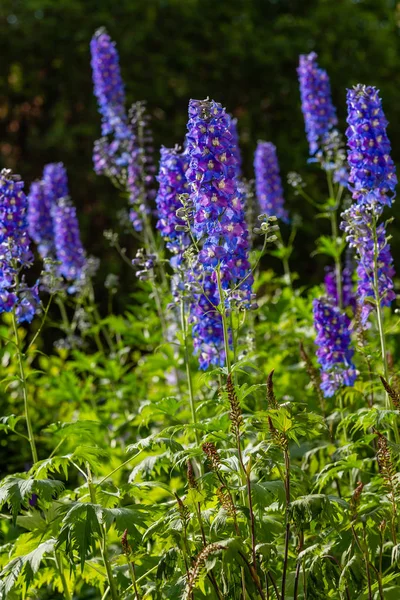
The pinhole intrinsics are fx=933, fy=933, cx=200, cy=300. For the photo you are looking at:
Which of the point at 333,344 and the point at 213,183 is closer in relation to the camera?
the point at 213,183

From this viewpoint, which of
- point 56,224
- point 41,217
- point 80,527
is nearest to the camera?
point 80,527

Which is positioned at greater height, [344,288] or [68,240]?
[68,240]

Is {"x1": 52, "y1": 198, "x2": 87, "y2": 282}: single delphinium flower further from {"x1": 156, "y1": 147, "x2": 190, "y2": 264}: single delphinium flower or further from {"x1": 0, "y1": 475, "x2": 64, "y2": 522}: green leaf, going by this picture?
{"x1": 0, "y1": 475, "x2": 64, "y2": 522}: green leaf

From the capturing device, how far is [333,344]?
452 cm

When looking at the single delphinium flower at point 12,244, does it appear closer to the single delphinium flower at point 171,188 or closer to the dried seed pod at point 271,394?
the single delphinium flower at point 171,188

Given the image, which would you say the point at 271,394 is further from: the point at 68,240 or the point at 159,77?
the point at 159,77

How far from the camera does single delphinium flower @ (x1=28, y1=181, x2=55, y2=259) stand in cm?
735

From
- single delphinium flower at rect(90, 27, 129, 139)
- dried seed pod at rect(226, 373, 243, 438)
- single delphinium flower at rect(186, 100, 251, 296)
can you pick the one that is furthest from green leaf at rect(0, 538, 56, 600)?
single delphinium flower at rect(90, 27, 129, 139)

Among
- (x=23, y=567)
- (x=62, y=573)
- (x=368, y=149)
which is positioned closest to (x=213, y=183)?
(x=368, y=149)

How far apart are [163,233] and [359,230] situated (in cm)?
96

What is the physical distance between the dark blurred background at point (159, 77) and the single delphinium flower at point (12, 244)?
7448 millimetres

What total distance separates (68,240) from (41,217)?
55 cm

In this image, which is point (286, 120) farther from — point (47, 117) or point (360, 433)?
point (360, 433)

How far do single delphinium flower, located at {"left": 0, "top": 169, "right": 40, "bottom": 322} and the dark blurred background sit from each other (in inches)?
293
